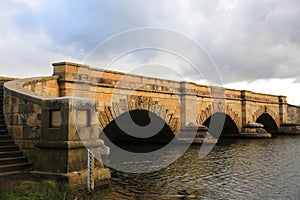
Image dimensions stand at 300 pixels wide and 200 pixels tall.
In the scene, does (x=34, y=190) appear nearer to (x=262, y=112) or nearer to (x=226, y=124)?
(x=226, y=124)

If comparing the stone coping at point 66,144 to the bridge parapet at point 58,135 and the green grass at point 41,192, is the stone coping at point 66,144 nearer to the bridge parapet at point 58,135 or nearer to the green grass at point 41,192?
the bridge parapet at point 58,135

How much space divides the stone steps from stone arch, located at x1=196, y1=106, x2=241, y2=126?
16868 mm

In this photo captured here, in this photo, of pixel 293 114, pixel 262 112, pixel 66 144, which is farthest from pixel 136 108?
pixel 293 114

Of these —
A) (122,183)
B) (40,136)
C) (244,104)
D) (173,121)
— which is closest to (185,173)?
(122,183)

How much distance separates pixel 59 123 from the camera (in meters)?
7.10

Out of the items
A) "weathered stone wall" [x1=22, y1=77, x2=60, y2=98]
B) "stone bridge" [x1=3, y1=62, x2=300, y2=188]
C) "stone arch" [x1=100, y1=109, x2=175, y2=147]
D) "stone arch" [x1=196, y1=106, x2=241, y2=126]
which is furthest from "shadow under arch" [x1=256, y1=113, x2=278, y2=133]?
"weathered stone wall" [x1=22, y1=77, x2=60, y2=98]

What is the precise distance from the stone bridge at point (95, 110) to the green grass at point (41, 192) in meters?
0.51

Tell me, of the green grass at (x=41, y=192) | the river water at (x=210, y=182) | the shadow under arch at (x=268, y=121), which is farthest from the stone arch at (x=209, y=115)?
the green grass at (x=41, y=192)

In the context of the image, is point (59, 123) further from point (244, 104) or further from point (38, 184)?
point (244, 104)

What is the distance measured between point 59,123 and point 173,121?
1478 cm

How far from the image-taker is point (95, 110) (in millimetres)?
7727

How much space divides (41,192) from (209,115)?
21.2 meters

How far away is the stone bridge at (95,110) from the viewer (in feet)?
23.2

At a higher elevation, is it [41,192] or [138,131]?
[138,131]
